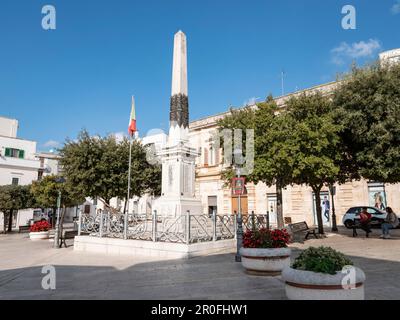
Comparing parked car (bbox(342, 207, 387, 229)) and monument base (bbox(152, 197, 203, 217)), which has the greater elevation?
monument base (bbox(152, 197, 203, 217))

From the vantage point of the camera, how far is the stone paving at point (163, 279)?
6.09 meters

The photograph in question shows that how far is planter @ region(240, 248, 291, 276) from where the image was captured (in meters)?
7.45

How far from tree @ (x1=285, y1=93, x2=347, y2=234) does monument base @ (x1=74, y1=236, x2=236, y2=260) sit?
494cm

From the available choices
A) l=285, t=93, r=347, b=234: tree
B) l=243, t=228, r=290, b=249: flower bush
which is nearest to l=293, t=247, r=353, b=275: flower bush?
l=243, t=228, r=290, b=249: flower bush

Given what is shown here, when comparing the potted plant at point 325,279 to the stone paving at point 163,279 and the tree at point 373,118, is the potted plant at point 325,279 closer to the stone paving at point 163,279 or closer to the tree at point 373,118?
the stone paving at point 163,279

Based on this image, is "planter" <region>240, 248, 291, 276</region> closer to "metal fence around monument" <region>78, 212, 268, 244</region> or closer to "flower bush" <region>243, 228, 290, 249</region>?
"flower bush" <region>243, 228, 290, 249</region>

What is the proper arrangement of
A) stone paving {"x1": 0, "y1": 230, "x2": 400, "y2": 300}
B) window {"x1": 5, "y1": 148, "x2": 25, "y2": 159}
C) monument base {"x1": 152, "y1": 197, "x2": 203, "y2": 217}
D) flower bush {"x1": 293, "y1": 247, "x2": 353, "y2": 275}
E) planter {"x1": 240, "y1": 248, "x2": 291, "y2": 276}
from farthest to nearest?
window {"x1": 5, "y1": 148, "x2": 25, "y2": 159}, monument base {"x1": 152, "y1": 197, "x2": 203, "y2": 217}, planter {"x1": 240, "y1": 248, "x2": 291, "y2": 276}, stone paving {"x1": 0, "y1": 230, "x2": 400, "y2": 300}, flower bush {"x1": 293, "y1": 247, "x2": 353, "y2": 275}

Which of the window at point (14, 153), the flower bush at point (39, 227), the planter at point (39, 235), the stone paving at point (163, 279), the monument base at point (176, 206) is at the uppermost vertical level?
the window at point (14, 153)

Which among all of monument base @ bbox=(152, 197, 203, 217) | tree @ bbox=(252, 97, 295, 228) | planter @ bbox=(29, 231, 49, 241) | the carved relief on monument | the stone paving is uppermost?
the carved relief on monument

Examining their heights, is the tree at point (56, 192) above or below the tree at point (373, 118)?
below

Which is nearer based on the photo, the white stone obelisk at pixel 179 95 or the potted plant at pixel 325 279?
the potted plant at pixel 325 279

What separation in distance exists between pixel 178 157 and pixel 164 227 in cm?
350

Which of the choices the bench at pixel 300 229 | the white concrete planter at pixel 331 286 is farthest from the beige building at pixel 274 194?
the white concrete planter at pixel 331 286

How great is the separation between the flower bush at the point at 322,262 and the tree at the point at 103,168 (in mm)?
16499
